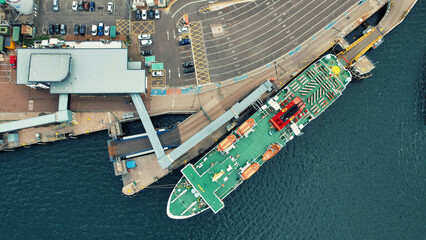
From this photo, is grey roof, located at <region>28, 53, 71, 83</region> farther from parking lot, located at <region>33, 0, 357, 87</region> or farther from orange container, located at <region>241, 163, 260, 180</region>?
orange container, located at <region>241, 163, 260, 180</region>

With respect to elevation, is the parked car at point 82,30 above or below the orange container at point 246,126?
above

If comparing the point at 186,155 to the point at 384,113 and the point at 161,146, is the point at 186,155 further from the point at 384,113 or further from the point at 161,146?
the point at 384,113

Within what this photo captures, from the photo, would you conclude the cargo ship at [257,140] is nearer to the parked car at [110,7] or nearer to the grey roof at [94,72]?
the grey roof at [94,72]

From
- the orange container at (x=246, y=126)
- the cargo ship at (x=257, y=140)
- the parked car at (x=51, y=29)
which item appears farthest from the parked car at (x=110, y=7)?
the orange container at (x=246, y=126)

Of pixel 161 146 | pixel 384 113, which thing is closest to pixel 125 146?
pixel 161 146

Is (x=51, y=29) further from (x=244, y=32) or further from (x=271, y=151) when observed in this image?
(x=271, y=151)

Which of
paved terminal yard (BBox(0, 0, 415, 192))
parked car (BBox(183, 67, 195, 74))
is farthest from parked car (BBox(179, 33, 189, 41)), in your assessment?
parked car (BBox(183, 67, 195, 74))

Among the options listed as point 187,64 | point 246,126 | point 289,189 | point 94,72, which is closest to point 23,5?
point 94,72
